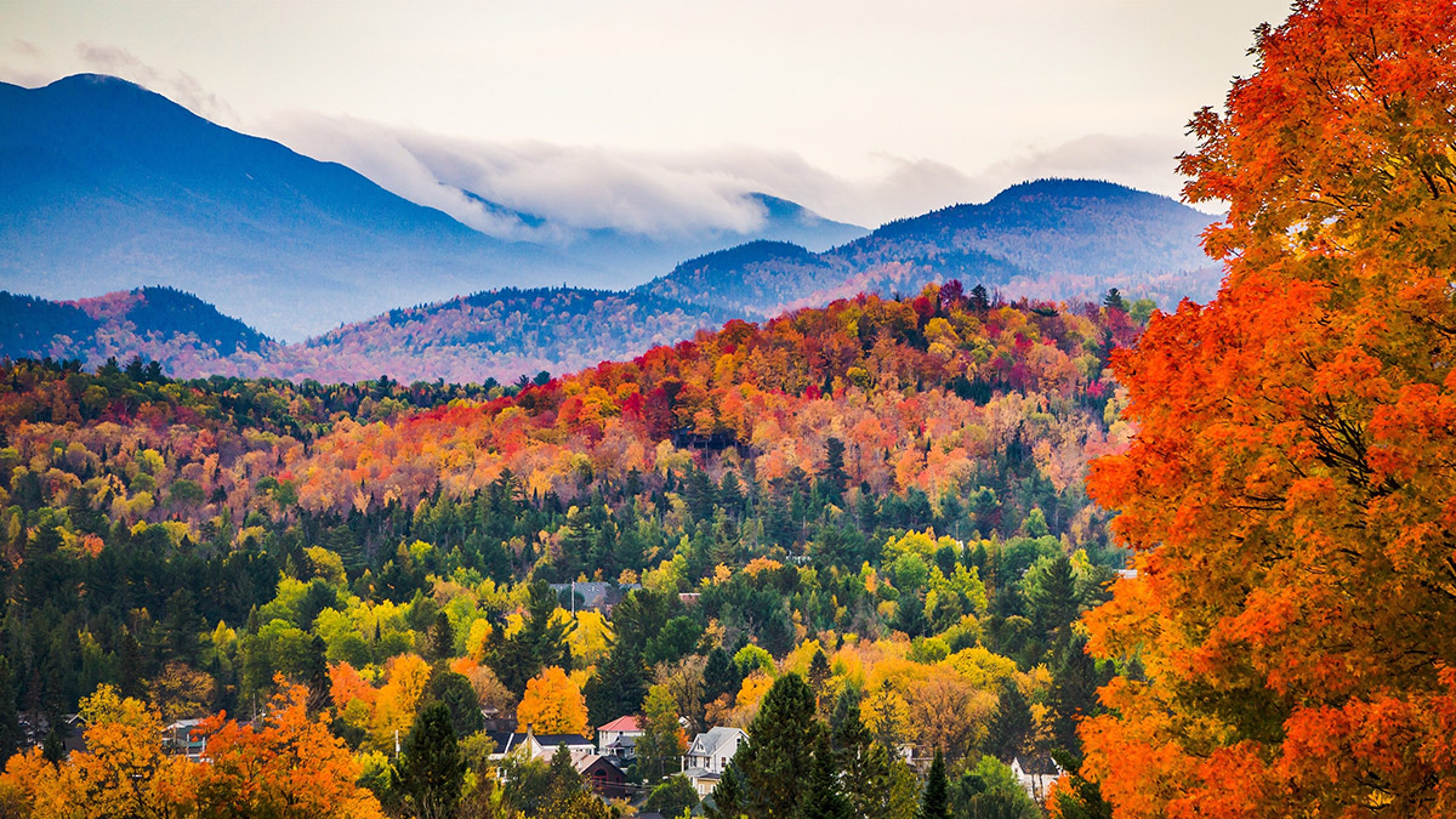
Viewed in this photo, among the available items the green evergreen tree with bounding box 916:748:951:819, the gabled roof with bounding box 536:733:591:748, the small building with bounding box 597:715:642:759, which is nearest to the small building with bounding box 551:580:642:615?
the small building with bounding box 597:715:642:759

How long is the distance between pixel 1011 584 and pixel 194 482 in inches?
3622

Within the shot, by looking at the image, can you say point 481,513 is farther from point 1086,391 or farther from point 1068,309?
point 1068,309

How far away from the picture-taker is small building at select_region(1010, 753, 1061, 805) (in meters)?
52.7

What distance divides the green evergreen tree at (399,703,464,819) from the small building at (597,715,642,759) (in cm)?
3950

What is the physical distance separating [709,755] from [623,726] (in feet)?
25.6

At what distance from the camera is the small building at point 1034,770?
5269 cm

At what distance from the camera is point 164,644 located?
7944cm

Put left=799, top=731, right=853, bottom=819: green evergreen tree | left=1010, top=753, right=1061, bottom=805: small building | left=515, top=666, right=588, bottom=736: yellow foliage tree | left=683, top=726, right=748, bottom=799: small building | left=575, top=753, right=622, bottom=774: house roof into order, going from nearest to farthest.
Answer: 1. left=799, top=731, right=853, bottom=819: green evergreen tree
2. left=1010, top=753, right=1061, bottom=805: small building
3. left=683, top=726, right=748, bottom=799: small building
4. left=575, top=753, right=622, bottom=774: house roof
5. left=515, top=666, right=588, bottom=736: yellow foliage tree

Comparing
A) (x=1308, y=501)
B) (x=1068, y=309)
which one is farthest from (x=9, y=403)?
(x=1308, y=501)

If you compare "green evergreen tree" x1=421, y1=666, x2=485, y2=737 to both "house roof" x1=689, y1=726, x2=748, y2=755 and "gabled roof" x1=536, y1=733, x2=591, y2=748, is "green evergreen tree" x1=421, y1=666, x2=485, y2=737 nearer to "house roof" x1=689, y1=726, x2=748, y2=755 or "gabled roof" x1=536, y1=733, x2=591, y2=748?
"gabled roof" x1=536, y1=733, x2=591, y2=748

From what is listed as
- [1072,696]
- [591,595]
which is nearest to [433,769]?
[1072,696]

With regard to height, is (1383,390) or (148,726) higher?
(1383,390)

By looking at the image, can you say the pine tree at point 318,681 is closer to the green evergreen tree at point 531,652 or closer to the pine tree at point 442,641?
the pine tree at point 442,641

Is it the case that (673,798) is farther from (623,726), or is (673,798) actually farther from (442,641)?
(442,641)
